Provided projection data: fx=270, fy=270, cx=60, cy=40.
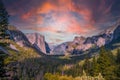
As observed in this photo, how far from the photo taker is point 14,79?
70.8 feet

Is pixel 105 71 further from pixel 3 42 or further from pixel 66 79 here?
pixel 66 79

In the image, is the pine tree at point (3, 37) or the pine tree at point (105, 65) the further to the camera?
the pine tree at point (105, 65)

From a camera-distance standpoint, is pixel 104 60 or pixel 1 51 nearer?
pixel 1 51

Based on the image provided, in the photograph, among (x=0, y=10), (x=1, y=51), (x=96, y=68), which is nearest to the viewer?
(x=1, y=51)

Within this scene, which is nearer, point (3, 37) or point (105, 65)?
point (3, 37)

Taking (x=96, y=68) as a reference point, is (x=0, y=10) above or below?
Answer: above

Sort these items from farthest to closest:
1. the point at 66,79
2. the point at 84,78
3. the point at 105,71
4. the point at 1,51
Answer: the point at 66,79, the point at 105,71, the point at 84,78, the point at 1,51

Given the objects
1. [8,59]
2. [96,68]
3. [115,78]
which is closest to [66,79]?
[96,68]

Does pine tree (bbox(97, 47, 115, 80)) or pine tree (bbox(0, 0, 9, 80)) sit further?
pine tree (bbox(97, 47, 115, 80))

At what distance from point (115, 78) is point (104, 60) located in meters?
8.50

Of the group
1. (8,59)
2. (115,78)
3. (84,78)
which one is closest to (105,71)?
(115,78)

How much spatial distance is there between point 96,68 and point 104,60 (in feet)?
11.6

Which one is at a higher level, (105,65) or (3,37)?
(3,37)

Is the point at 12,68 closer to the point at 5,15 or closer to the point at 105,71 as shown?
the point at 5,15
